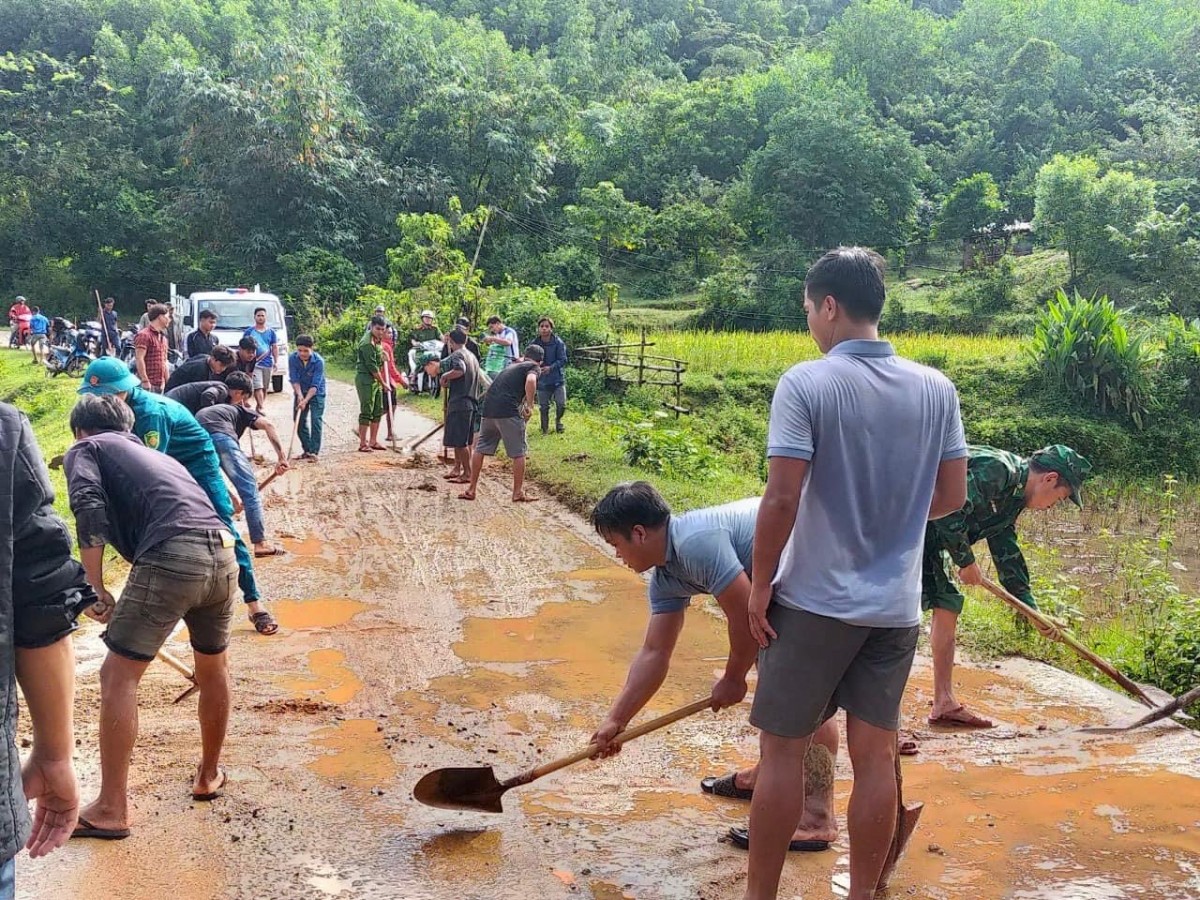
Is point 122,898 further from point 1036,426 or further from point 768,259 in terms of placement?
point 768,259

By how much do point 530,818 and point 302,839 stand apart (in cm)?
85

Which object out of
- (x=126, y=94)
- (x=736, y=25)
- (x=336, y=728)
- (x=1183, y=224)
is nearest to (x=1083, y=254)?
(x=1183, y=224)

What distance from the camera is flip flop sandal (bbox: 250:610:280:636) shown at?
6016 mm

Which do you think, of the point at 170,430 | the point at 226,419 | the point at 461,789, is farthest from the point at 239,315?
the point at 461,789

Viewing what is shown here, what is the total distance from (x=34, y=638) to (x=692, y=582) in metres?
2.06

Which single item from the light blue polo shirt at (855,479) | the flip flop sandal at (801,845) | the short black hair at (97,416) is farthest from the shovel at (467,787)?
the short black hair at (97,416)

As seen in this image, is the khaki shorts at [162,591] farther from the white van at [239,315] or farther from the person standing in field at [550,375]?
the white van at [239,315]

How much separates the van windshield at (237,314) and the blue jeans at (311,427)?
7.25 meters

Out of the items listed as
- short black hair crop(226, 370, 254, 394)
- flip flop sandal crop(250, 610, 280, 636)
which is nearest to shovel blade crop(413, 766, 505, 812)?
flip flop sandal crop(250, 610, 280, 636)

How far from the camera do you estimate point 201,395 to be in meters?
7.17

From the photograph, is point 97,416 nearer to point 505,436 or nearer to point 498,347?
point 505,436

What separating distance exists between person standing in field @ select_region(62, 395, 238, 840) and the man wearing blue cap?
3.30 ft

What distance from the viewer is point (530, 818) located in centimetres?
400

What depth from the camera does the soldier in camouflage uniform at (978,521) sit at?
465cm
